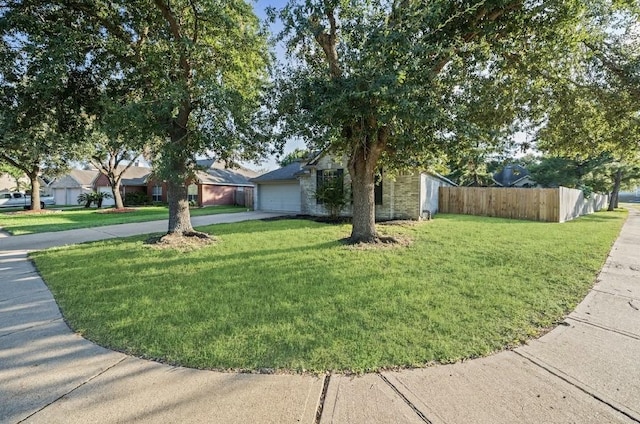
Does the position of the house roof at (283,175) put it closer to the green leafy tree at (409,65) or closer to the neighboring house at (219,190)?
the neighboring house at (219,190)

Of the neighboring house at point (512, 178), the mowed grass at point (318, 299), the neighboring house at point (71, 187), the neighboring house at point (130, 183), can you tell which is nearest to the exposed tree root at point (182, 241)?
the mowed grass at point (318, 299)

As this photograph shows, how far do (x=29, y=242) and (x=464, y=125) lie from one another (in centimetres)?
1262

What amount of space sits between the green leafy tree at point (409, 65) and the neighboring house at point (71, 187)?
37.9 meters

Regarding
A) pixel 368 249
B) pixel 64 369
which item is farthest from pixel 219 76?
pixel 64 369

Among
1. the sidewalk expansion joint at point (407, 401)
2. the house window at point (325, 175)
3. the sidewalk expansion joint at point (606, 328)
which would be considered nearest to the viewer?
the sidewalk expansion joint at point (407, 401)

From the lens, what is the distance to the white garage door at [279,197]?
18547 millimetres

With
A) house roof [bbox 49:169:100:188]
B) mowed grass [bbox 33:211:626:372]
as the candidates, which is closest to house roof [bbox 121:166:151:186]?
house roof [bbox 49:169:100:188]

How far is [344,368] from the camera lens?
2668mm

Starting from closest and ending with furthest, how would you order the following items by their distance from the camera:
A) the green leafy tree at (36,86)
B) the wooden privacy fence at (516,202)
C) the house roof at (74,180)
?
1. the green leafy tree at (36,86)
2. the wooden privacy fence at (516,202)
3. the house roof at (74,180)

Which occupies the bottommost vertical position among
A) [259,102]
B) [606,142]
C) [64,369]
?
[64,369]

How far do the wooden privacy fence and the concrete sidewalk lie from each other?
12771 millimetres

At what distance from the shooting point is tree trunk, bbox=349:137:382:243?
8133 millimetres

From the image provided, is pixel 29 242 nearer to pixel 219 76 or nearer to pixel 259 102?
pixel 219 76

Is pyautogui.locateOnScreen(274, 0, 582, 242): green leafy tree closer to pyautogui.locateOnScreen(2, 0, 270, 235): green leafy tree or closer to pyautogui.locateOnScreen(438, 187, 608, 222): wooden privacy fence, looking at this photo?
pyautogui.locateOnScreen(2, 0, 270, 235): green leafy tree
